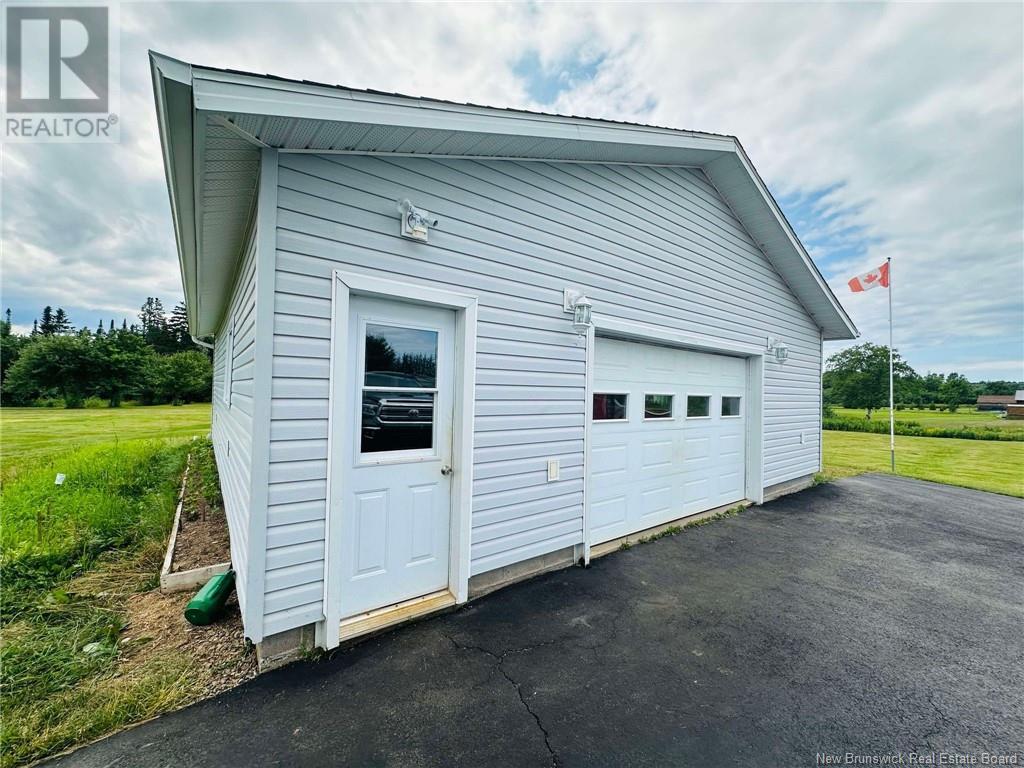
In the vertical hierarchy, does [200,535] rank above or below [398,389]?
below

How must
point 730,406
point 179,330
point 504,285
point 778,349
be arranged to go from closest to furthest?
point 504,285, point 730,406, point 778,349, point 179,330

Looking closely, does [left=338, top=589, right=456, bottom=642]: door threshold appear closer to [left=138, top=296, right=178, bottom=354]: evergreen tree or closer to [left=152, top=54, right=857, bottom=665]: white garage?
[left=152, top=54, right=857, bottom=665]: white garage

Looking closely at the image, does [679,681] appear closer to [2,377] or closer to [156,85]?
[156,85]

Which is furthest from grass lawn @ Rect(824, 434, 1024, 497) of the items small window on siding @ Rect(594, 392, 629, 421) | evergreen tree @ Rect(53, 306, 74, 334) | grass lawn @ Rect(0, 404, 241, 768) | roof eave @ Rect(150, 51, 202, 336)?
evergreen tree @ Rect(53, 306, 74, 334)

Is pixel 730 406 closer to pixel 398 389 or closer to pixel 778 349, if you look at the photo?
pixel 778 349

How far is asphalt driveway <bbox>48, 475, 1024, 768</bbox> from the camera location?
1.92m

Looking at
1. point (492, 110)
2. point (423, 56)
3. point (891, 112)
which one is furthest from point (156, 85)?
point (891, 112)

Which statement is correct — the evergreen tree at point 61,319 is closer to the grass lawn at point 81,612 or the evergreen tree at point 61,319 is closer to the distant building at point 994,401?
the grass lawn at point 81,612

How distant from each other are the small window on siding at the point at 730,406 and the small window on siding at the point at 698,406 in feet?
1.59

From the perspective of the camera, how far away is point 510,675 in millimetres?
2434

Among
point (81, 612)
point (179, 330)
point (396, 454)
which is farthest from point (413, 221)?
point (179, 330)

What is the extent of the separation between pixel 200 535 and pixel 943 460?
62.5ft

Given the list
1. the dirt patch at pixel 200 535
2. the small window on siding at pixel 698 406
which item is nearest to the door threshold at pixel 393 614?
the dirt patch at pixel 200 535

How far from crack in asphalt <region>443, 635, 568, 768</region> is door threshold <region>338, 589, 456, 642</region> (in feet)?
0.98
